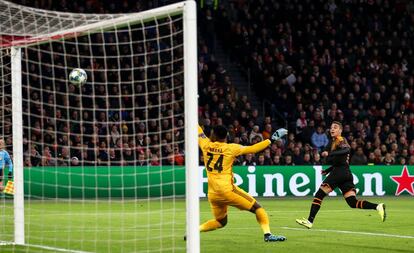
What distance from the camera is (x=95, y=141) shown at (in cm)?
2214

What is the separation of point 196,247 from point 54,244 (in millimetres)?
3970

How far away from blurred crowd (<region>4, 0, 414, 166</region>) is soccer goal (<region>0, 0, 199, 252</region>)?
44 cm

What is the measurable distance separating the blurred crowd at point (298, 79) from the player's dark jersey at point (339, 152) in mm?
7622

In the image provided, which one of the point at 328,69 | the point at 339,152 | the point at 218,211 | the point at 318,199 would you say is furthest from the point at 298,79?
the point at 218,211

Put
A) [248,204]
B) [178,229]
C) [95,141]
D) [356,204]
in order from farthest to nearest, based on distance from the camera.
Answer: [95,141] → [356,204] → [178,229] → [248,204]

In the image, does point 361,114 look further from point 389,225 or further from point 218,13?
point 389,225

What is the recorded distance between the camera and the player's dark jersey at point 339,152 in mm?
16453

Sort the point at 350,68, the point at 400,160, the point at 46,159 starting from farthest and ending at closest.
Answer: the point at 350,68
the point at 400,160
the point at 46,159

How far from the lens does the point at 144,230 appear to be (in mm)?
16234

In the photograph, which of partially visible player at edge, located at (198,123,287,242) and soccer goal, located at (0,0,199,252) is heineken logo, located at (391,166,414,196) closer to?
soccer goal, located at (0,0,199,252)

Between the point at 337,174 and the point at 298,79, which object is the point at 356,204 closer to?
the point at 337,174

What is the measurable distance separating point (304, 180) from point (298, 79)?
19.7 feet

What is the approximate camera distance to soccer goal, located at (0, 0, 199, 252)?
12.1 m

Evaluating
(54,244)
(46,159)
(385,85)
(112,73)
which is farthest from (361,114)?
(54,244)
